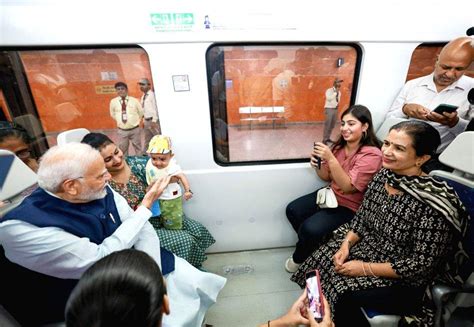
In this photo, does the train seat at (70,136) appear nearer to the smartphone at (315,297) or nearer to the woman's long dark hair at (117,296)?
the woman's long dark hair at (117,296)

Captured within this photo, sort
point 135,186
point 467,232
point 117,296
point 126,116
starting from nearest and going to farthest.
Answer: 1. point 117,296
2. point 467,232
3. point 135,186
4. point 126,116

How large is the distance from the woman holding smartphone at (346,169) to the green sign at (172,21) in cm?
146

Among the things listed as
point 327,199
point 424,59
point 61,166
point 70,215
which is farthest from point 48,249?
point 424,59

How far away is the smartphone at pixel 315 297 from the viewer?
110cm

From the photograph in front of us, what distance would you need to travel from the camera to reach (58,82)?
2125 mm

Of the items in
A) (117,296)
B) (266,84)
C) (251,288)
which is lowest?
(251,288)

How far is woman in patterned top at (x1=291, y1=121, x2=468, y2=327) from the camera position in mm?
1227

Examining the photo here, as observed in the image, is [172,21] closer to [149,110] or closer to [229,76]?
[229,76]

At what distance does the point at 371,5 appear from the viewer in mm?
1848

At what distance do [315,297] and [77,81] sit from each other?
8.48 ft

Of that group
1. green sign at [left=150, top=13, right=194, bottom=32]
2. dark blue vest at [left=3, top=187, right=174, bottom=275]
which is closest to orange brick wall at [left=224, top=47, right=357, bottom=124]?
green sign at [left=150, top=13, right=194, bottom=32]

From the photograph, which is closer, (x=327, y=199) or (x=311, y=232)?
(x=311, y=232)

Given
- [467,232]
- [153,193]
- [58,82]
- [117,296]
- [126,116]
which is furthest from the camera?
[126,116]

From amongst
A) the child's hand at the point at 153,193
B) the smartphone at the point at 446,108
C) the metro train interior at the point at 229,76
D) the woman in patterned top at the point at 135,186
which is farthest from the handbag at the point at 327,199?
the child's hand at the point at 153,193
